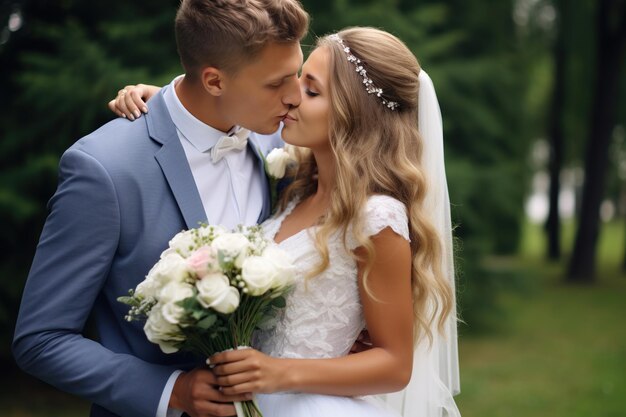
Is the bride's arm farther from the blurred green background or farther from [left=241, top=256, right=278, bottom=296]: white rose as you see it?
the blurred green background

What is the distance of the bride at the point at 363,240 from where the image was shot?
10.00 ft

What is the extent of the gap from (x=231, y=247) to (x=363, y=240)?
0.63m

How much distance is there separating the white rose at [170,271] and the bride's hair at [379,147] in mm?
741

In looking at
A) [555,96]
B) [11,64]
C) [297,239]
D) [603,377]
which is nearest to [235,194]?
[297,239]

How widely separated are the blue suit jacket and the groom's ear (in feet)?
1.38

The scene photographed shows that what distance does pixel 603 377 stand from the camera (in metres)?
9.23

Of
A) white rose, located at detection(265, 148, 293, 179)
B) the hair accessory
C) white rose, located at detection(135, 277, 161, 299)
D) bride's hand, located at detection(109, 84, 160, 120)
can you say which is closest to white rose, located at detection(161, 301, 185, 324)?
white rose, located at detection(135, 277, 161, 299)

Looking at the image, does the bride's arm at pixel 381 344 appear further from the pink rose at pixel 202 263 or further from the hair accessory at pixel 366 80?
the hair accessory at pixel 366 80

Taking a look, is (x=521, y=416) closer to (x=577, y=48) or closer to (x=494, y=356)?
(x=494, y=356)

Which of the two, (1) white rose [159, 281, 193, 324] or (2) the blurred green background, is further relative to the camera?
(2) the blurred green background

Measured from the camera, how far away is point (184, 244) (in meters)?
2.72

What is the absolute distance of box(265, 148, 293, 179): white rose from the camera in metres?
3.61

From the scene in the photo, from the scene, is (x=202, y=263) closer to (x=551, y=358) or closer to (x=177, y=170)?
(x=177, y=170)

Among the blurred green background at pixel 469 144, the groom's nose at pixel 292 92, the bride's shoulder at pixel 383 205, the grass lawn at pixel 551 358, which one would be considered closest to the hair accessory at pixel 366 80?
the groom's nose at pixel 292 92
